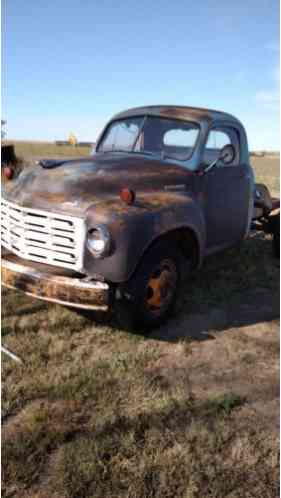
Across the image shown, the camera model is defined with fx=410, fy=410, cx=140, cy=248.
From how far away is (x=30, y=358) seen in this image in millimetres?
3168

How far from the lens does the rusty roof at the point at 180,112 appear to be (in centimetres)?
461

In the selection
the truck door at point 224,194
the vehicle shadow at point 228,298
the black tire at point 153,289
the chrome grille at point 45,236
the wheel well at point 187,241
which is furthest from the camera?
the truck door at point 224,194

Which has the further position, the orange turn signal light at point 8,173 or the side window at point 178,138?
the side window at point 178,138

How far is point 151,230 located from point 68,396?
54.6 inches

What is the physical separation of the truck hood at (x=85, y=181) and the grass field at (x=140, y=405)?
1.13 metres

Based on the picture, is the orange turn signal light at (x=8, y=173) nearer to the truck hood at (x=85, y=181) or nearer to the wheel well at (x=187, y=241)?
the truck hood at (x=85, y=181)

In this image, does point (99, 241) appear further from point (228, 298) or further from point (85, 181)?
point (228, 298)

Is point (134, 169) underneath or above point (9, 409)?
above

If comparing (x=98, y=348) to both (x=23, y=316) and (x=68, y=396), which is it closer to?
(x=68, y=396)

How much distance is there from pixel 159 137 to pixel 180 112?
14.5 inches

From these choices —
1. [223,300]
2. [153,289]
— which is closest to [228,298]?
[223,300]

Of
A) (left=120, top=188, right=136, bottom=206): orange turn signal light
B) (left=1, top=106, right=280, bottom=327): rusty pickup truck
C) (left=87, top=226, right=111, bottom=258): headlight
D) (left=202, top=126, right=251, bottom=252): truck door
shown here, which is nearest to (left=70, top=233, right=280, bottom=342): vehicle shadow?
(left=1, top=106, right=280, bottom=327): rusty pickup truck

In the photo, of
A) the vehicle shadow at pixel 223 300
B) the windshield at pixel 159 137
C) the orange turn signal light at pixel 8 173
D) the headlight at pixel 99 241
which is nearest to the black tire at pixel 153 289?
the vehicle shadow at pixel 223 300

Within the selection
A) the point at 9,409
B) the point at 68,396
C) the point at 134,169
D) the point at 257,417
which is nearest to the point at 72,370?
the point at 68,396
